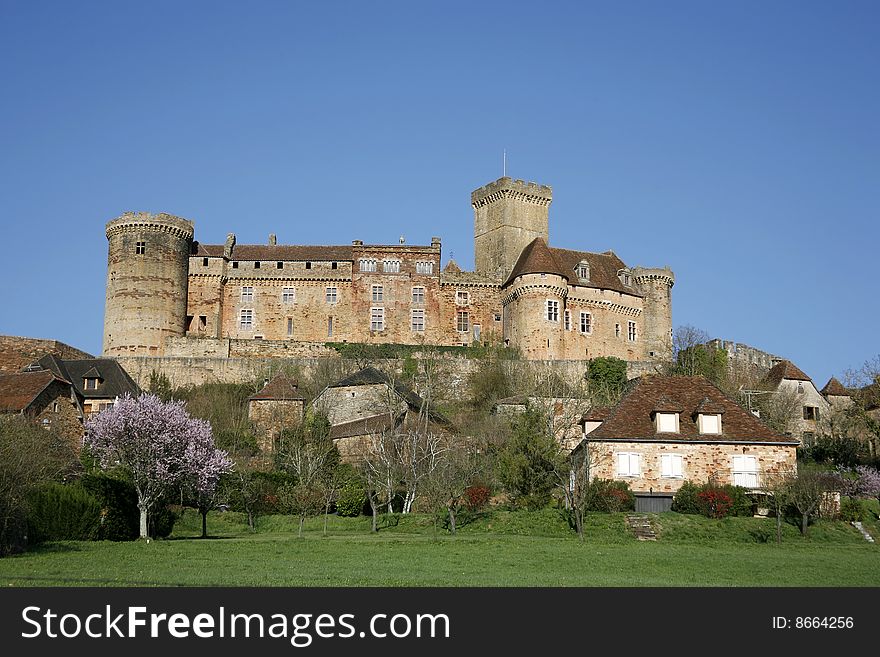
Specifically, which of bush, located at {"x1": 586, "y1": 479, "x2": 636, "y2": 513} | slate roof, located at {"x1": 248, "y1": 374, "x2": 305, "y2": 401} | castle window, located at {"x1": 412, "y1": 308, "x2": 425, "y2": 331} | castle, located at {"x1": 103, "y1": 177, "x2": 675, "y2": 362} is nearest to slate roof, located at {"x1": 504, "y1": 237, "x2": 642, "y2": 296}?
castle, located at {"x1": 103, "y1": 177, "x2": 675, "y2": 362}

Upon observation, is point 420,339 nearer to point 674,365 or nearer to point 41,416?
point 674,365

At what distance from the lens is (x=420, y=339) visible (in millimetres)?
74250

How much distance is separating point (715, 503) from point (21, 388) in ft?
111

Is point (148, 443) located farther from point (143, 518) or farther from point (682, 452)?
point (682, 452)

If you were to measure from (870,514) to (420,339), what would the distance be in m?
41.1

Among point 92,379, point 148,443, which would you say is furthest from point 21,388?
point 148,443

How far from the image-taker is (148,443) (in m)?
36.7

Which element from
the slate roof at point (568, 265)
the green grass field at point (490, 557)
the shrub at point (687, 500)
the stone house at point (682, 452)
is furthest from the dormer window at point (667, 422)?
the slate roof at point (568, 265)

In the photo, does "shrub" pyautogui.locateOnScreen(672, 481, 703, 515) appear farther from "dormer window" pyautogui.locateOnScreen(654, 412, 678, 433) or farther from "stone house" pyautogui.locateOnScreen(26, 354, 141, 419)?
"stone house" pyautogui.locateOnScreen(26, 354, 141, 419)

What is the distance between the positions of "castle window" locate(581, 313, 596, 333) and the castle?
2.7 inches

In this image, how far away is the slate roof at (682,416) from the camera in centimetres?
3925

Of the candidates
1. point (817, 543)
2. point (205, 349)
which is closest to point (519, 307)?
point (205, 349)

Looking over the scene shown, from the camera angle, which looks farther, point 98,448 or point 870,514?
point 98,448
